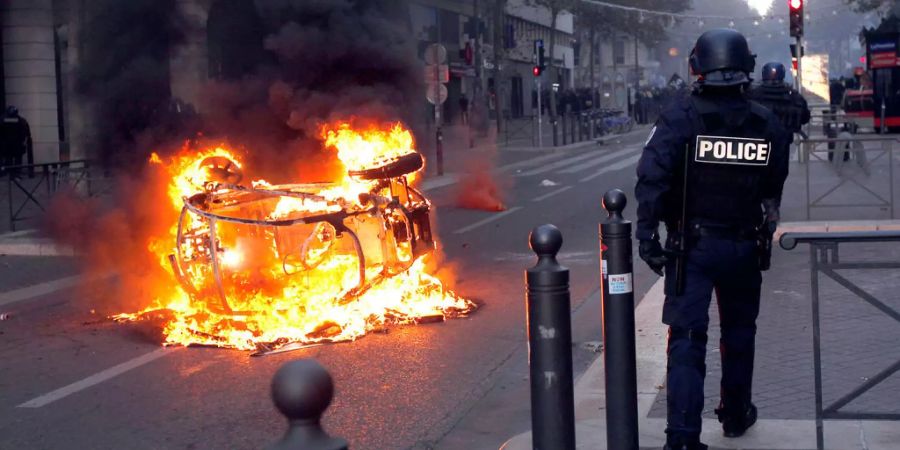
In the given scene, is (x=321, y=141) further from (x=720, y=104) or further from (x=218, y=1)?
(x=720, y=104)

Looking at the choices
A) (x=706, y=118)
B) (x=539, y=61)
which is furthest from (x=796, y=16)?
(x=706, y=118)

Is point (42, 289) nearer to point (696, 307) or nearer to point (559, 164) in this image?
point (696, 307)

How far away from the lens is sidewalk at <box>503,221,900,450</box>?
5117mm

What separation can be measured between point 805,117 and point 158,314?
292 inches

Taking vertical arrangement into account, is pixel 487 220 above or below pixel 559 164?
below

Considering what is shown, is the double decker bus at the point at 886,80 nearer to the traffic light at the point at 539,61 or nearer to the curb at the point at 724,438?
the traffic light at the point at 539,61

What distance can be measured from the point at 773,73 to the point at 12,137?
1806cm

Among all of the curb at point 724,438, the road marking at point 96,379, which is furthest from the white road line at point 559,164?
the curb at point 724,438

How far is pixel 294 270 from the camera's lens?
818cm

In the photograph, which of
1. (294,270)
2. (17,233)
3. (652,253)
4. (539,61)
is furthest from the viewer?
(539,61)

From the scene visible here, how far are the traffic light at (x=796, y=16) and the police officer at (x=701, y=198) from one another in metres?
15.6

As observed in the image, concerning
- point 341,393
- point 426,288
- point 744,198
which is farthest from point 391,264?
point 744,198

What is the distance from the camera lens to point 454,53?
1594 inches

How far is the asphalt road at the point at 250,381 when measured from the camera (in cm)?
581
